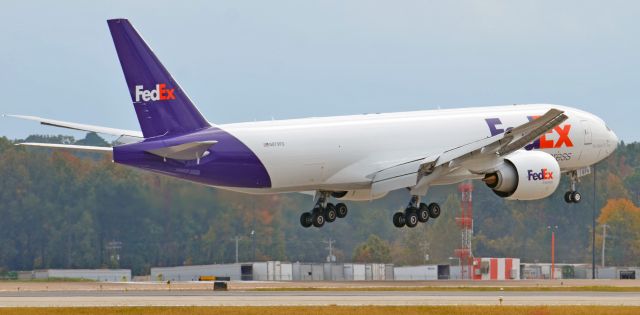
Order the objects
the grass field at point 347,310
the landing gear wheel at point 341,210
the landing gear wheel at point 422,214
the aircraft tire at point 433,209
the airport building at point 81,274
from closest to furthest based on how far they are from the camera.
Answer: the grass field at point 347,310 < the landing gear wheel at point 422,214 < the aircraft tire at point 433,209 < the landing gear wheel at point 341,210 < the airport building at point 81,274

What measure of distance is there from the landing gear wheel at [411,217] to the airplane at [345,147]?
5cm

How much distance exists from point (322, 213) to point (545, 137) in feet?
38.6

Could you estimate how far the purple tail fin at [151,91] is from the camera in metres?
64.2

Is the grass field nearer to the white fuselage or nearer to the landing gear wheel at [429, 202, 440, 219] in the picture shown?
the white fuselage

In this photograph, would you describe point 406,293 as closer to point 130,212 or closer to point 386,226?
point 130,212

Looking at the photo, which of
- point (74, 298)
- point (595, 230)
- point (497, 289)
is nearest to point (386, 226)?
point (595, 230)

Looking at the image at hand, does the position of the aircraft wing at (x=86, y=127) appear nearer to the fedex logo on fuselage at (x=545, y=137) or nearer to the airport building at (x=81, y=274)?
the fedex logo on fuselage at (x=545, y=137)

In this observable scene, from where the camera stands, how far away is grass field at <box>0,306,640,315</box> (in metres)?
51.6

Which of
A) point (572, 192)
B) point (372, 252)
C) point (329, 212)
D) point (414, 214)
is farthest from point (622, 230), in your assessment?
point (414, 214)

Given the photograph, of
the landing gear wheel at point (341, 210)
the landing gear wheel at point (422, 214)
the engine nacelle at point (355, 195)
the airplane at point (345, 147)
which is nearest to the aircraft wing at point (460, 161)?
the airplane at point (345, 147)

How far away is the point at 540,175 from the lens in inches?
2704

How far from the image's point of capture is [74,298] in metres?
62.8

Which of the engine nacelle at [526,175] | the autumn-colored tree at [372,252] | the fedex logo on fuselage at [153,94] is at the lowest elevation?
the autumn-colored tree at [372,252]

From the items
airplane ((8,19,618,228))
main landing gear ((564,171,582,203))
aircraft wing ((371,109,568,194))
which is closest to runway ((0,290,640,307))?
airplane ((8,19,618,228))
